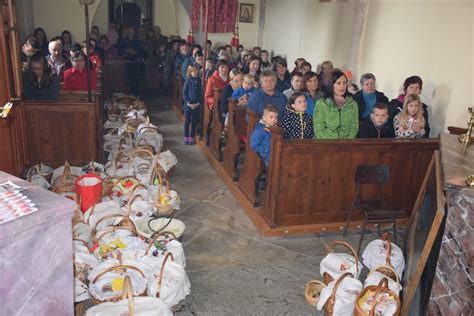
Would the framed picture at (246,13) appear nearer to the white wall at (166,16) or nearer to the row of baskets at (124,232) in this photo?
the white wall at (166,16)

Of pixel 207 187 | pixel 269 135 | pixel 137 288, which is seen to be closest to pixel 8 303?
pixel 137 288

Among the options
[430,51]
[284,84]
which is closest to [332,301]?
[430,51]

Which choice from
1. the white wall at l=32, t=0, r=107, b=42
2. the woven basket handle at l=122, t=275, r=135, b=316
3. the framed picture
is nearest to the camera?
the woven basket handle at l=122, t=275, r=135, b=316

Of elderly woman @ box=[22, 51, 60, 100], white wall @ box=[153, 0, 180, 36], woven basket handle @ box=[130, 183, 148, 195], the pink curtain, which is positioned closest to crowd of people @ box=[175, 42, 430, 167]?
woven basket handle @ box=[130, 183, 148, 195]

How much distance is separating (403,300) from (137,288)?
1913 mm

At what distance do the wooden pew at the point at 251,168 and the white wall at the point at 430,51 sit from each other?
265cm

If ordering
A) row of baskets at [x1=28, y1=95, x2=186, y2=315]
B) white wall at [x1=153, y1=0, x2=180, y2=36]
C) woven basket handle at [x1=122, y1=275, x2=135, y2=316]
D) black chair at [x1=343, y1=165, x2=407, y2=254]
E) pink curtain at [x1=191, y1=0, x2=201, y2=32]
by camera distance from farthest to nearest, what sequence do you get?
white wall at [x1=153, y1=0, x2=180, y2=36]
pink curtain at [x1=191, y1=0, x2=201, y2=32]
black chair at [x1=343, y1=165, x2=407, y2=254]
row of baskets at [x1=28, y1=95, x2=186, y2=315]
woven basket handle at [x1=122, y1=275, x2=135, y2=316]

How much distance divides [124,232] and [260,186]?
5.77 ft

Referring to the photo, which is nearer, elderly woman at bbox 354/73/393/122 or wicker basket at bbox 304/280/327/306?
wicker basket at bbox 304/280/327/306

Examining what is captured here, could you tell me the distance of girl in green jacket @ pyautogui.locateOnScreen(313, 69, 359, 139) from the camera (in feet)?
15.5

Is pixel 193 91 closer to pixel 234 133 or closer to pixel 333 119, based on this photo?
pixel 234 133

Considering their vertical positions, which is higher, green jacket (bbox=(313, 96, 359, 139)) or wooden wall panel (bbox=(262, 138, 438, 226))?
green jacket (bbox=(313, 96, 359, 139))

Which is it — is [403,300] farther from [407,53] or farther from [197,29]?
[197,29]

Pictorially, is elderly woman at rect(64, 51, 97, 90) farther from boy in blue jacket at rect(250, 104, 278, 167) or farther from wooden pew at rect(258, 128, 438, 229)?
wooden pew at rect(258, 128, 438, 229)
